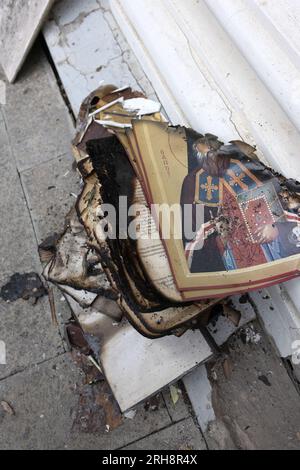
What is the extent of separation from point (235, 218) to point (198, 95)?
727 mm

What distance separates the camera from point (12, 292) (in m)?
2.43

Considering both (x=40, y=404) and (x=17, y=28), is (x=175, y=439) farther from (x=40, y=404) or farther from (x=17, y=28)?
(x=17, y=28)

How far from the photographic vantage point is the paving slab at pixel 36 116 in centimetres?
278

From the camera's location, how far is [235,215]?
1791 millimetres

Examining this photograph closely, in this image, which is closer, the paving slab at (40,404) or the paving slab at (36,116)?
the paving slab at (40,404)

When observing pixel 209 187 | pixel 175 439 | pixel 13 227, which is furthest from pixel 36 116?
pixel 175 439

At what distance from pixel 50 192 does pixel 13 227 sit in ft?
0.99

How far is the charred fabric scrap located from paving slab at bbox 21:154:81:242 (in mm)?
485

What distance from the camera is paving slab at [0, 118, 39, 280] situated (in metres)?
2.49

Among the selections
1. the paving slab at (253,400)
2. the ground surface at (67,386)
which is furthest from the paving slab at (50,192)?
the paving slab at (253,400)

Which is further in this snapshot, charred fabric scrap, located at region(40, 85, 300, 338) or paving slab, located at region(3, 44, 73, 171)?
paving slab, located at region(3, 44, 73, 171)

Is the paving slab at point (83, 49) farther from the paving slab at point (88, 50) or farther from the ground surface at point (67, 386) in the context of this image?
the ground surface at point (67, 386)

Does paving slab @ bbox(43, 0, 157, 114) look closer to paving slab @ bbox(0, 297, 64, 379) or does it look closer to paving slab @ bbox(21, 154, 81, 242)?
paving slab @ bbox(21, 154, 81, 242)

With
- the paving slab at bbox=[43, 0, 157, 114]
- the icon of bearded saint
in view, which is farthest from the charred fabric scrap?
the paving slab at bbox=[43, 0, 157, 114]
